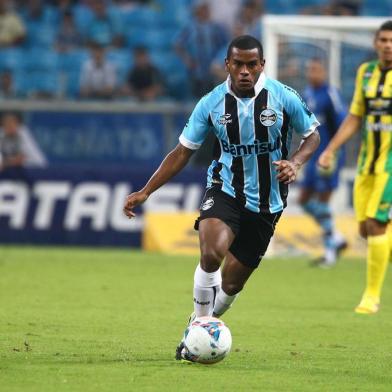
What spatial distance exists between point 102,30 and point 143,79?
87.5 inches

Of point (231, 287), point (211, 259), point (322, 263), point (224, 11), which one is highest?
point (211, 259)

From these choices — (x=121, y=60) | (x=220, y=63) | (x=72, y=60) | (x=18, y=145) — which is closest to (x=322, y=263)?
(x=220, y=63)

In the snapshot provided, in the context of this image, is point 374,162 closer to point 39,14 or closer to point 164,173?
point 164,173

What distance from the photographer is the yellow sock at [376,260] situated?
10.4 m

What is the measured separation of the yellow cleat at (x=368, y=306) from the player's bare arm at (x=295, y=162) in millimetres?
3098

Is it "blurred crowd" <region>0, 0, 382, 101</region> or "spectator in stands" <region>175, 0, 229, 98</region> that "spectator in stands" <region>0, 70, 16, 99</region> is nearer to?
"blurred crowd" <region>0, 0, 382, 101</region>

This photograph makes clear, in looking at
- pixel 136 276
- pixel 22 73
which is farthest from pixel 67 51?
pixel 136 276

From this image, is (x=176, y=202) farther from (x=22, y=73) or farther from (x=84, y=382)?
(x=84, y=382)

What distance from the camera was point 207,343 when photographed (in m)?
6.93

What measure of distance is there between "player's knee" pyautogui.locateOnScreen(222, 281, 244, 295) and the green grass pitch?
0.38 metres

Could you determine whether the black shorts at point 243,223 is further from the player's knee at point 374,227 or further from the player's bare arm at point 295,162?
the player's knee at point 374,227

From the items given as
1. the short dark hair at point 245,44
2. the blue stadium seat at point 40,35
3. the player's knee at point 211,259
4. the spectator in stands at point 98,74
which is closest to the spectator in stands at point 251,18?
the spectator in stands at point 98,74

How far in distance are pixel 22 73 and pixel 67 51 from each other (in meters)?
0.92

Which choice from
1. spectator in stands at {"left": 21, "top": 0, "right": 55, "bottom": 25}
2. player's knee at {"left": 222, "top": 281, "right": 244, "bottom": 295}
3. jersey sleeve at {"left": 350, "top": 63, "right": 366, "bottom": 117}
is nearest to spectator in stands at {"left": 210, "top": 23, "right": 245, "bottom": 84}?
spectator in stands at {"left": 21, "top": 0, "right": 55, "bottom": 25}
